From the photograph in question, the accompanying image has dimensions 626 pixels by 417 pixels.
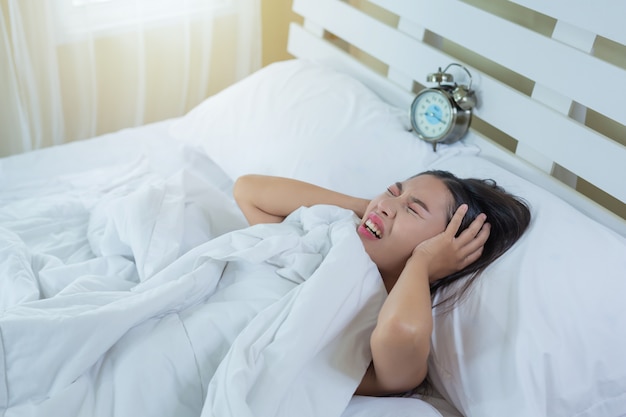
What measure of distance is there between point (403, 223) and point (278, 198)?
376 millimetres

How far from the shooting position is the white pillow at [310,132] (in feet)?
5.59

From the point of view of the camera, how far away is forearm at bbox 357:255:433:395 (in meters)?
1.14

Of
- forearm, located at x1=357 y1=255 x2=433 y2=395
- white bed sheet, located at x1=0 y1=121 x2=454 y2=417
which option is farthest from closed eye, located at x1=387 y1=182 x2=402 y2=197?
forearm, located at x1=357 y1=255 x2=433 y2=395

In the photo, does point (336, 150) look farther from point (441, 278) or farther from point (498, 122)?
point (441, 278)

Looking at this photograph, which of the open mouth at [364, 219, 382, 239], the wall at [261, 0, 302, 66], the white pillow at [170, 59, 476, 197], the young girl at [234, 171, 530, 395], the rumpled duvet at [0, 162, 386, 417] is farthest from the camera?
the wall at [261, 0, 302, 66]

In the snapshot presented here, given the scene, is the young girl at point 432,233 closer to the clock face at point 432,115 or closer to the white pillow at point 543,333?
the white pillow at point 543,333

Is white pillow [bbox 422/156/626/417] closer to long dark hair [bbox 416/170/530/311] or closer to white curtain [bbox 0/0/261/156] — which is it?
long dark hair [bbox 416/170/530/311]

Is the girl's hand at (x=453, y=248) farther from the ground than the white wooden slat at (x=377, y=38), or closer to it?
closer to it

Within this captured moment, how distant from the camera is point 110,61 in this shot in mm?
2363

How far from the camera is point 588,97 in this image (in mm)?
1411

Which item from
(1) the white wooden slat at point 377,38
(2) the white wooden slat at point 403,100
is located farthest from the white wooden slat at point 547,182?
(1) the white wooden slat at point 377,38

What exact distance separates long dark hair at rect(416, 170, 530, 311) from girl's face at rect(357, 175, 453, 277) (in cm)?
3

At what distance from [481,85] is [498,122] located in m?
0.10

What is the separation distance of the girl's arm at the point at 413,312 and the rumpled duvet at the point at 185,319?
0.06 m
